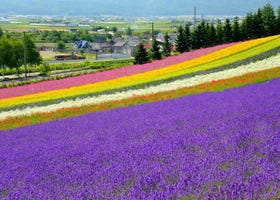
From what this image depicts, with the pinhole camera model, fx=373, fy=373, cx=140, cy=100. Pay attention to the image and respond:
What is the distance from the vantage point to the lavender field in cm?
507

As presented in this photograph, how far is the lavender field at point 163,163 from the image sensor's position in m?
5.07

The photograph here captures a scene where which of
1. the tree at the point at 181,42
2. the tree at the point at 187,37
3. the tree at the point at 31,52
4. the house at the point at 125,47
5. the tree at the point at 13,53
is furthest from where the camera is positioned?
the house at the point at 125,47

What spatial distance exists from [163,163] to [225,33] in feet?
227

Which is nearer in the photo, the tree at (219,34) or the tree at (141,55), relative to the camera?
the tree at (141,55)

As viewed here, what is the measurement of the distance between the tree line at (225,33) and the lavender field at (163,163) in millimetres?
53653

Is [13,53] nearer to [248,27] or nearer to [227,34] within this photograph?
[227,34]

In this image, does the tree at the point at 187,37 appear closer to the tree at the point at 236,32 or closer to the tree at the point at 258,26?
the tree at the point at 236,32

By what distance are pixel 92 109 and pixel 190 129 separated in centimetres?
1418

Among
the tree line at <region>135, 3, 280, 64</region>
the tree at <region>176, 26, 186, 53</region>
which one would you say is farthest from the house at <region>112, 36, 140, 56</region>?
the tree line at <region>135, 3, 280, 64</region>

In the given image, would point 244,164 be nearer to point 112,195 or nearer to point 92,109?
point 112,195

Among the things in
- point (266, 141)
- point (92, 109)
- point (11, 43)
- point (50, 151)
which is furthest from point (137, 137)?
point (11, 43)

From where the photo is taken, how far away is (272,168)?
5.33 meters

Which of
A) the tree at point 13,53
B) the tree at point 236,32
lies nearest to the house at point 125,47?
the tree at point 13,53

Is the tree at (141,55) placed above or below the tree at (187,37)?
below
